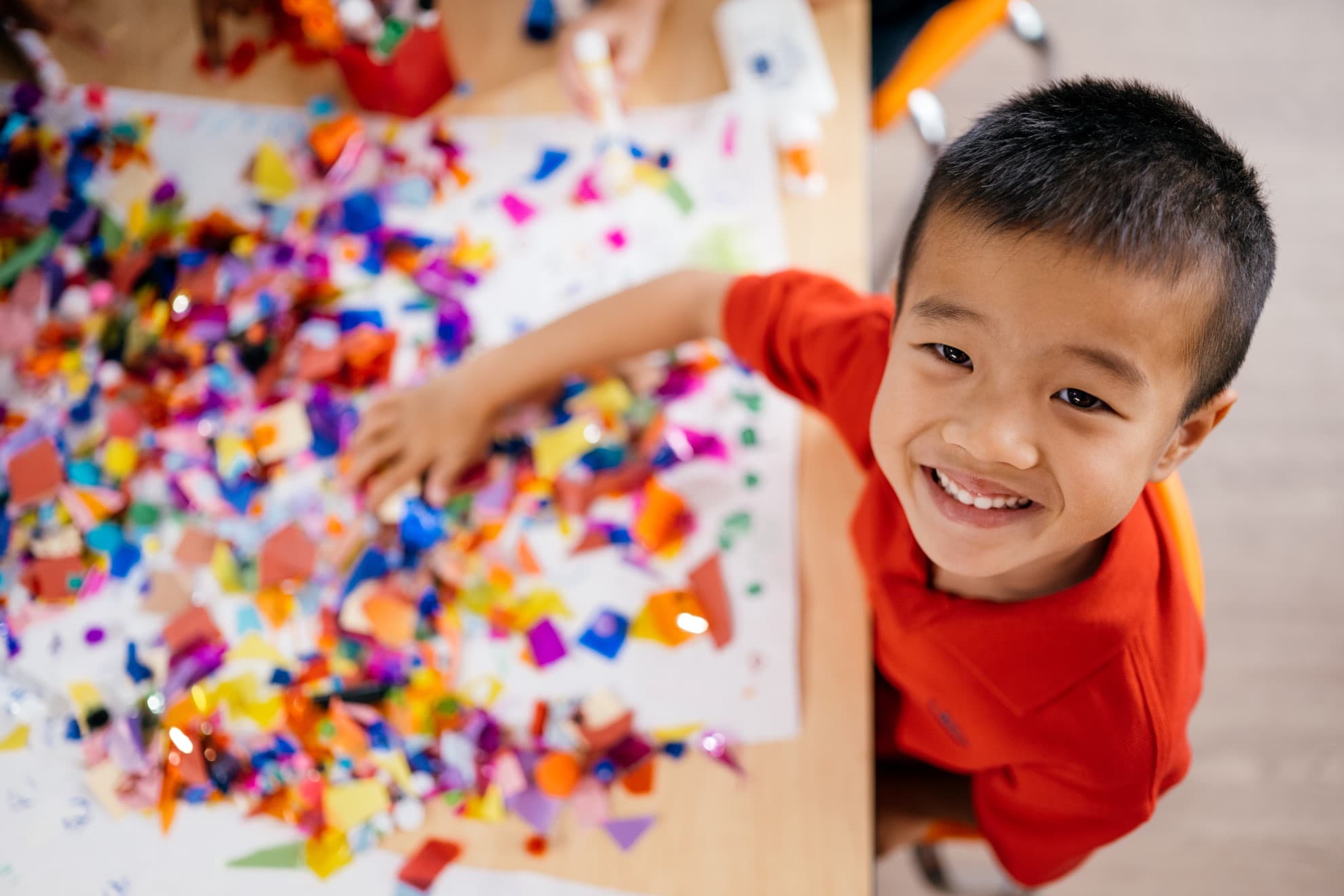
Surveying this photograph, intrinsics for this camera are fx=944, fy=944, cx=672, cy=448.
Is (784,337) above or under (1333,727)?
above

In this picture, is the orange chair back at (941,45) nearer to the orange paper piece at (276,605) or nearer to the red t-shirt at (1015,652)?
the red t-shirt at (1015,652)

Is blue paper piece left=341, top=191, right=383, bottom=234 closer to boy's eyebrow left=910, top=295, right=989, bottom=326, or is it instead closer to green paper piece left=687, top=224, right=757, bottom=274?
green paper piece left=687, top=224, right=757, bottom=274

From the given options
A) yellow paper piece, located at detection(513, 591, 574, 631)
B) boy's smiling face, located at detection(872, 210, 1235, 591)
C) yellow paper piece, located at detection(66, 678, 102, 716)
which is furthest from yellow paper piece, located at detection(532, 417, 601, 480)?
yellow paper piece, located at detection(66, 678, 102, 716)

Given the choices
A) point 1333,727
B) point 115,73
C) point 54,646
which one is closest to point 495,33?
point 115,73

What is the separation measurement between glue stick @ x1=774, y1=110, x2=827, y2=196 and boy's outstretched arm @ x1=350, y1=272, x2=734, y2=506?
0.58ft

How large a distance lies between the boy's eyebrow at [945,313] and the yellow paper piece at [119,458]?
77 cm

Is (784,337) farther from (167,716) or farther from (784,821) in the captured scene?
(167,716)

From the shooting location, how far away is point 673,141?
3.51 feet

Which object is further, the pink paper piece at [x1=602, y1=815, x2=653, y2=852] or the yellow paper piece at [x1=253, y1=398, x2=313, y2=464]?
the yellow paper piece at [x1=253, y1=398, x2=313, y2=464]

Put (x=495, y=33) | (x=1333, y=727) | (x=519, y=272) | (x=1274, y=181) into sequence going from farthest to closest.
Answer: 1. (x=1274, y=181)
2. (x=1333, y=727)
3. (x=495, y=33)
4. (x=519, y=272)

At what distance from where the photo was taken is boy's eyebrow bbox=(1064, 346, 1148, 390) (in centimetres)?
56

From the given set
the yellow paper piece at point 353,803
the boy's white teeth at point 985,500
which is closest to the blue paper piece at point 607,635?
the yellow paper piece at point 353,803

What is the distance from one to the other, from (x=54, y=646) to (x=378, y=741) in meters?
0.32

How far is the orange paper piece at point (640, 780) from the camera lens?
812mm
